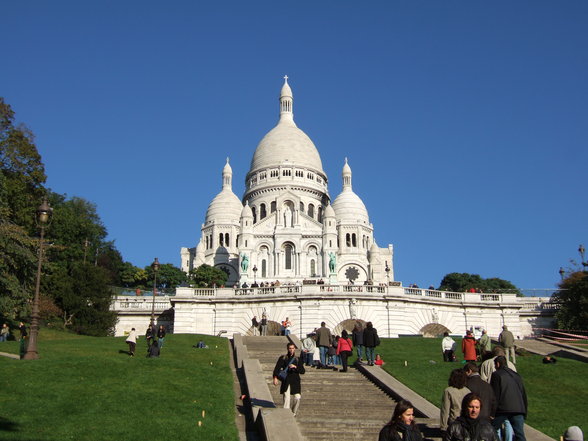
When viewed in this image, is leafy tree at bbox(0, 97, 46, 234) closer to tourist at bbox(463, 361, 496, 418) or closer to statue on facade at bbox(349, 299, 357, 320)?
statue on facade at bbox(349, 299, 357, 320)

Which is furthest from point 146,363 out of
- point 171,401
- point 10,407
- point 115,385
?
point 10,407

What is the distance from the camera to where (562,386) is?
21.0 metres

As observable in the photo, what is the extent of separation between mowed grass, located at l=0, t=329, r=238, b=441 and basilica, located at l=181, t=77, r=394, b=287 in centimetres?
6246

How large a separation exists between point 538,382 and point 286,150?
84.2 meters

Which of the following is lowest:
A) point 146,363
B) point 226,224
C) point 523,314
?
point 146,363

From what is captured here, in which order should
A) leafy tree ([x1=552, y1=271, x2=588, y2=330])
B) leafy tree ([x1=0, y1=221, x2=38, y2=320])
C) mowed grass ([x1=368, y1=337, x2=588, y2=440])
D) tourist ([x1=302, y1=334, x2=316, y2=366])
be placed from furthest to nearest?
leafy tree ([x1=552, y1=271, x2=588, y2=330]) < leafy tree ([x1=0, y1=221, x2=38, y2=320]) < tourist ([x1=302, y1=334, x2=316, y2=366]) < mowed grass ([x1=368, y1=337, x2=588, y2=440])

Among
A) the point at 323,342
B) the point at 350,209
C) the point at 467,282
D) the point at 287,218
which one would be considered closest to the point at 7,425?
the point at 323,342

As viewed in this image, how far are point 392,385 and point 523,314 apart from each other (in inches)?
1173

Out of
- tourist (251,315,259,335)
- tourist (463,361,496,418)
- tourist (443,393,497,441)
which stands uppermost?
tourist (251,315,259,335)

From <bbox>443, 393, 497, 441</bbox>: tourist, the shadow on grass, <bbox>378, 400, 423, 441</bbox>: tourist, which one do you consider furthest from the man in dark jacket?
the shadow on grass

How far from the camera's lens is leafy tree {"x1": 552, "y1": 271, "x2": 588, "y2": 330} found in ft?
138

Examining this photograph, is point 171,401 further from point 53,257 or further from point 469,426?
point 53,257

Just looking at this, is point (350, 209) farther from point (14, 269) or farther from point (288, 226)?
point (14, 269)

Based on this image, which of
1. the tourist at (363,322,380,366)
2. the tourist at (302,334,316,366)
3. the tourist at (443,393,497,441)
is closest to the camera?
the tourist at (443,393,497,441)
